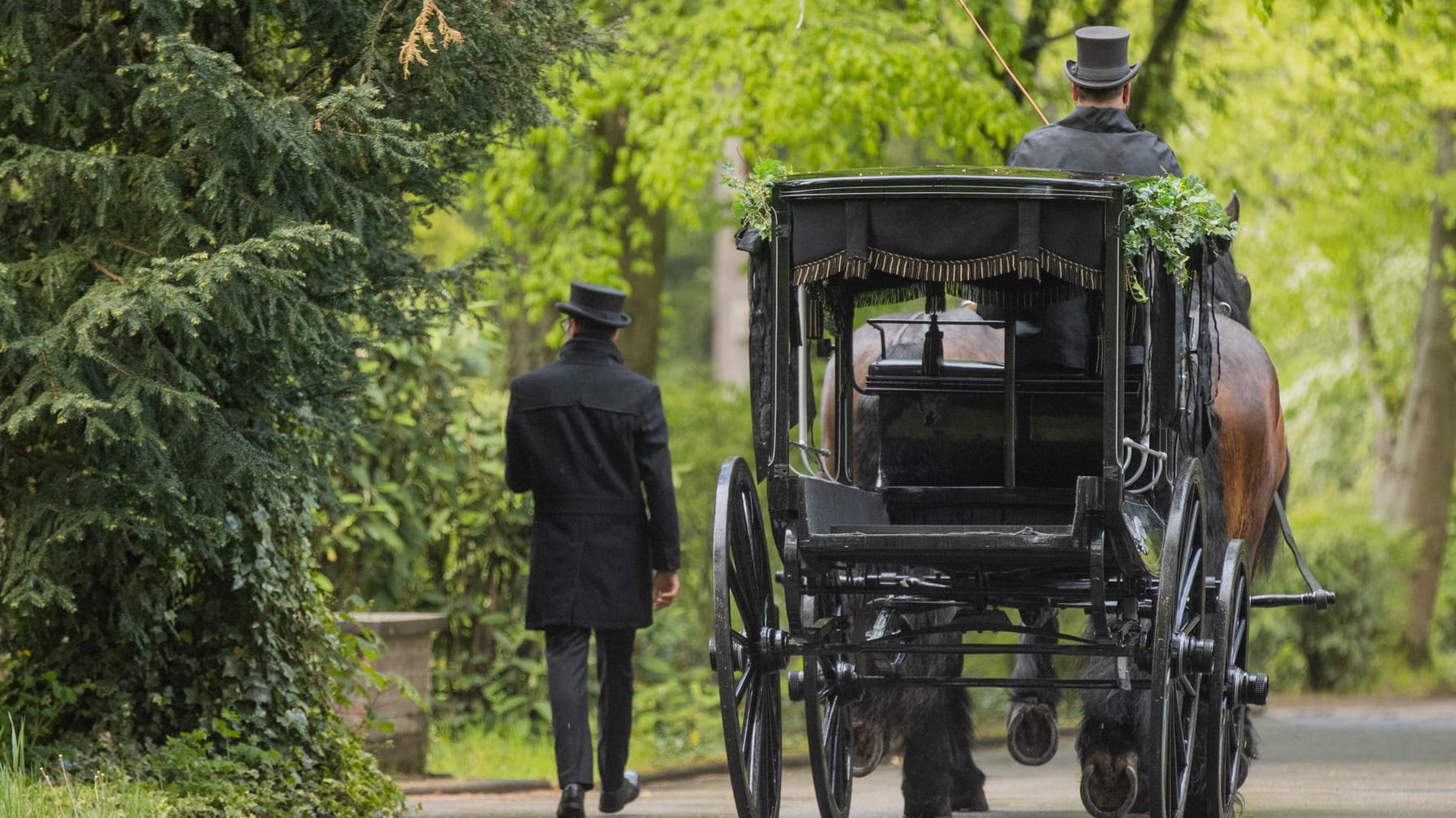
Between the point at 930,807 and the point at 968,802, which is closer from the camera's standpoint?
the point at 930,807

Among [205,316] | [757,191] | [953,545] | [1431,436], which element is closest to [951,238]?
[757,191]

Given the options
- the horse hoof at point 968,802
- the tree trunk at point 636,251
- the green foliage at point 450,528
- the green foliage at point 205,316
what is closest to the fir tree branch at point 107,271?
the green foliage at point 205,316

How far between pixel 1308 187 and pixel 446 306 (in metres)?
14.4

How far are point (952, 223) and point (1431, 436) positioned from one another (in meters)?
15.4

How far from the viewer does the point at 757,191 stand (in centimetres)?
564

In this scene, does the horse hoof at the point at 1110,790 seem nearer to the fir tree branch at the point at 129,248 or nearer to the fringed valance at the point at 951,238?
the fringed valance at the point at 951,238

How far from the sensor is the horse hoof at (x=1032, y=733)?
7.59 metres

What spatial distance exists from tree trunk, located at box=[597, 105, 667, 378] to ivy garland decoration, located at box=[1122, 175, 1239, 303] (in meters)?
7.82

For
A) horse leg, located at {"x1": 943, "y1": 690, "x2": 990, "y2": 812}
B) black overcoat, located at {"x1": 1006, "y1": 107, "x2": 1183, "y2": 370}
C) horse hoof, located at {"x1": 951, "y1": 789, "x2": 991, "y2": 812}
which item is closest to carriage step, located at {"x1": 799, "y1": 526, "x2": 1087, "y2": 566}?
black overcoat, located at {"x1": 1006, "y1": 107, "x2": 1183, "y2": 370}

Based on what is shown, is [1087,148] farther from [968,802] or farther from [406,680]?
[406,680]

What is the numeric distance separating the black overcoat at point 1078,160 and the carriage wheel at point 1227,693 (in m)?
0.90

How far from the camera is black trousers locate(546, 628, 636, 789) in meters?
7.77

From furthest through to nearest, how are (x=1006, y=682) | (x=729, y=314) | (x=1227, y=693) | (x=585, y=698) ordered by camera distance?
(x=729, y=314)
(x=585, y=698)
(x=1227, y=693)
(x=1006, y=682)

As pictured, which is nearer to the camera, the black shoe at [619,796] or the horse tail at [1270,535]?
the black shoe at [619,796]
